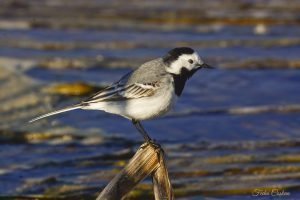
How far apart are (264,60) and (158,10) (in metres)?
4.61

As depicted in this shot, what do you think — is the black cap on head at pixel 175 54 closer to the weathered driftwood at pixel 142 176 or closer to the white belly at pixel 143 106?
the white belly at pixel 143 106

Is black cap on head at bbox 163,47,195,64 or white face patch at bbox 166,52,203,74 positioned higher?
black cap on head at bbox 163,47,195,64

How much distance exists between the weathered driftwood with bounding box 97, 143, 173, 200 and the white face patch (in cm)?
131

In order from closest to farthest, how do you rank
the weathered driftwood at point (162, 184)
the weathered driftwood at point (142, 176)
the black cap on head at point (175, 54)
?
the weathered driftwood at point (142, 176), the weathered driftwood at point (162, 184), the black cap on head at point (175, 54)

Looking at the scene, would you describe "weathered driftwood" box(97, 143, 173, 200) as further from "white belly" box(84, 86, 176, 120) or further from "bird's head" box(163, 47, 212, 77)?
"bird's head" box(163, 47, 212, 77)

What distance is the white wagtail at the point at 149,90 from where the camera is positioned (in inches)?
343

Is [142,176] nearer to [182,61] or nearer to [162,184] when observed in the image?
[162,184]

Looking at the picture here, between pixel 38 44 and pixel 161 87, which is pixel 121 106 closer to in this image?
pixel 161 87

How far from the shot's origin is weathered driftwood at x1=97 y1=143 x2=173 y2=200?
24.3 feet

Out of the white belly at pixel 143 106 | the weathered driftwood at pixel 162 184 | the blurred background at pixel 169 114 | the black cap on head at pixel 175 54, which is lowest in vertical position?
the weathered driftwood at pixel 162 184

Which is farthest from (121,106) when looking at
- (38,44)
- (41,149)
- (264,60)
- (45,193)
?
(38,44)

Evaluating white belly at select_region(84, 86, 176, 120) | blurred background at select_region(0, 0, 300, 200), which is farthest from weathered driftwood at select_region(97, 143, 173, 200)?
blurred background at select_region(0, 0, 300, 200)

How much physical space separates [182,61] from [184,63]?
1.1 inches

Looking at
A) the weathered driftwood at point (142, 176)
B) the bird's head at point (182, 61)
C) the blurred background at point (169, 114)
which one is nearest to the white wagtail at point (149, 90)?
the bird's head at point (182, 61)
